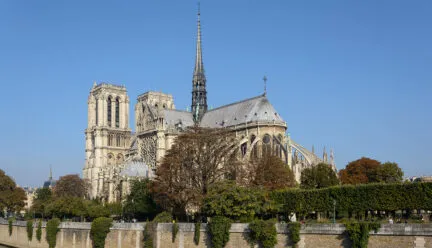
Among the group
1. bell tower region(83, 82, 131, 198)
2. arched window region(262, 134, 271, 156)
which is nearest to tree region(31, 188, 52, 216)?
bell tower region(83, 82, 131, 198)

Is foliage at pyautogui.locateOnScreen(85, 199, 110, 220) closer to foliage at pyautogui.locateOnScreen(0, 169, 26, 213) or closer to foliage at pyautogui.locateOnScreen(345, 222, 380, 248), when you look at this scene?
foliage at pyautogui.locateOnScreen(0, 169, 26, 213)

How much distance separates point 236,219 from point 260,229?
407cm

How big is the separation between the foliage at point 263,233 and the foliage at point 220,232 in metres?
1.97

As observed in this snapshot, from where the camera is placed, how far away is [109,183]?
78312 millimetres

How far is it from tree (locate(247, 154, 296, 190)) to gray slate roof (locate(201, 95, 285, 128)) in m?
18.5

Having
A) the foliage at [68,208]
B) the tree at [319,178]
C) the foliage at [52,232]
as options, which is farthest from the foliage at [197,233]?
the foliage at [68,208]

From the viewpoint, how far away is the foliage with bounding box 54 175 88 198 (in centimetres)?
9112

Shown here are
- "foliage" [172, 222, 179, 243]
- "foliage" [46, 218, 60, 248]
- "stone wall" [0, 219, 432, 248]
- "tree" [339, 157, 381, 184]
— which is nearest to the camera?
"stone wall" [0, 219, 432, 248]

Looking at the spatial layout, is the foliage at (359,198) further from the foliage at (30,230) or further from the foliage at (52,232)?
the foliage at (30,230)

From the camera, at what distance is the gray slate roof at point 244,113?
75.4 metres

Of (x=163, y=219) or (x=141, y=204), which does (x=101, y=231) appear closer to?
(x=163, y=219)

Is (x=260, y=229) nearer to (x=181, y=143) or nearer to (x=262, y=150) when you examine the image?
(x=181, y=143)

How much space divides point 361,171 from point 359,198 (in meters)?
33.9

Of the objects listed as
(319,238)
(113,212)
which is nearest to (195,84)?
(113,212)
